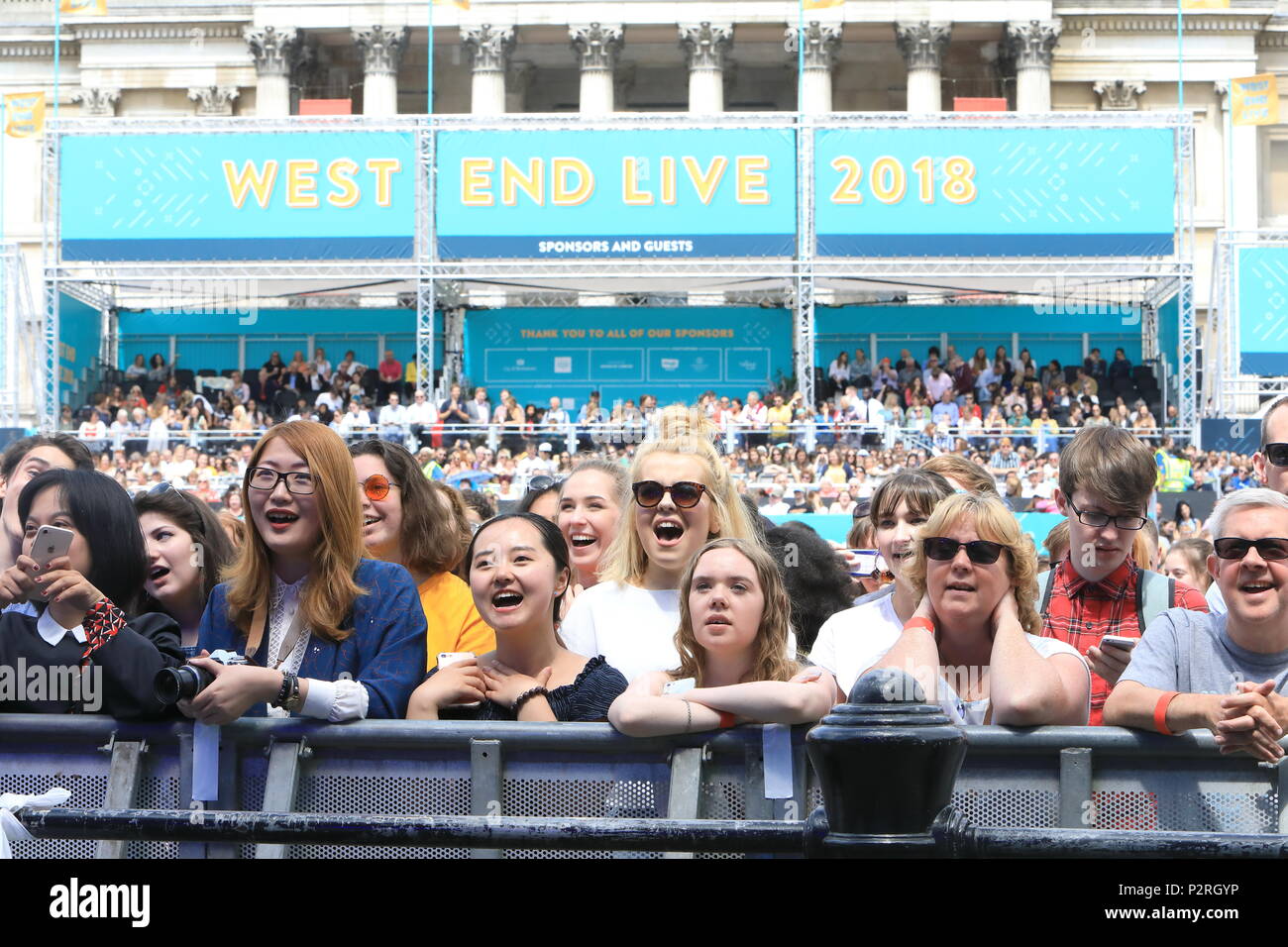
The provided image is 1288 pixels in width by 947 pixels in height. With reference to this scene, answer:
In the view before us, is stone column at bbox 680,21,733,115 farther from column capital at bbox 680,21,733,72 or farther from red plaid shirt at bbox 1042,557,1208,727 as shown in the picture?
red plaid shirt at bbox 1042,557,1208,727

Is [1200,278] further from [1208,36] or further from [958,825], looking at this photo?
[958,825]

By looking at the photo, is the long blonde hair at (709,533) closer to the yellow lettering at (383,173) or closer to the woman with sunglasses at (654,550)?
the woman with sunglasses at (654,550)

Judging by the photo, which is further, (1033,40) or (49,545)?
(1033,40)

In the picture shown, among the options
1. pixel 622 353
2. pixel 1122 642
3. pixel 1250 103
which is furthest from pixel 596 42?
pixel 1122 642

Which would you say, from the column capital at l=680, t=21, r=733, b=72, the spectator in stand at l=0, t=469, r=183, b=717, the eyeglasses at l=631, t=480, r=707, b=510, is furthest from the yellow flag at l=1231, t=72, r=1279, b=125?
the spectator in stand at l=0, t=469, r=183, b=717

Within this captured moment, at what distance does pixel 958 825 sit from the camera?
2965 mm

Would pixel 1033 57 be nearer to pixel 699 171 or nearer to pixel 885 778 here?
pixel 699 171

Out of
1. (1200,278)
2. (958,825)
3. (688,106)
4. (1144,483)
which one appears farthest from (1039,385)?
(958,825)

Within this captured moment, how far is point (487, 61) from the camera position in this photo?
47.2 metres

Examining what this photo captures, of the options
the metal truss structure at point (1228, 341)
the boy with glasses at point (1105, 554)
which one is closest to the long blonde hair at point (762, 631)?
the boy with glasses at point (1105, 554)

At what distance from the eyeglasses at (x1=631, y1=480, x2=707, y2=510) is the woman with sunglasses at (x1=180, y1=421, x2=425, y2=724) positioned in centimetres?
110

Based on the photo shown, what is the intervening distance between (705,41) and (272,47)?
1293cm
